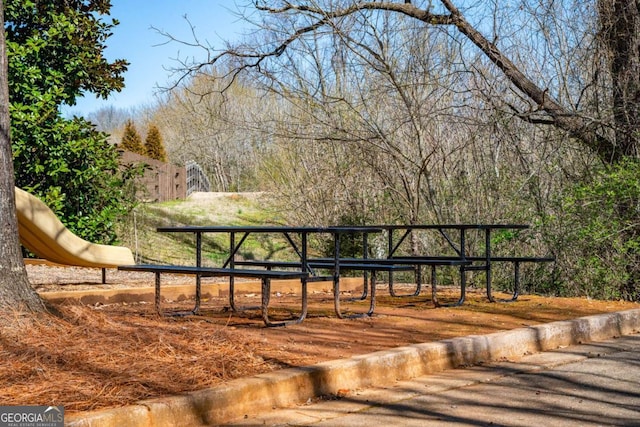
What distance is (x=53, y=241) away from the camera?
9172 millimetres

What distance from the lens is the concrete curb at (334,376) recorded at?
13.9 ft

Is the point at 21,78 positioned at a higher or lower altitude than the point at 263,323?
higher

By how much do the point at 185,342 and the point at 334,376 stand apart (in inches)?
45.3

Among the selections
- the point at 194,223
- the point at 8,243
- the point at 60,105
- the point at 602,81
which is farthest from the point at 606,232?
the point at 194,223

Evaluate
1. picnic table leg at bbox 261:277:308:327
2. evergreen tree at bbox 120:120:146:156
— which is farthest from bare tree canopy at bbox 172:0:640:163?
evergreen tree at bbox 120:120:146:156

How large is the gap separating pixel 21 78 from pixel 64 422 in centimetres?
1036

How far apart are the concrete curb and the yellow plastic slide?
4.61 metres

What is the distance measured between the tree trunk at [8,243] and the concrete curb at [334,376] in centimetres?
220

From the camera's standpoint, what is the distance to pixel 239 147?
40.3 m

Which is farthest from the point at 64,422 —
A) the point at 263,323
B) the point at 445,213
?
the point at 445,213

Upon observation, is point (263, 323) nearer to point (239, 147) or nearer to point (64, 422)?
point (64, 422)

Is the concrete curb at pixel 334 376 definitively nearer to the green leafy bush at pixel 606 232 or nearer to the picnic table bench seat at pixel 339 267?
the picnic table bench seat at pixel 339 267

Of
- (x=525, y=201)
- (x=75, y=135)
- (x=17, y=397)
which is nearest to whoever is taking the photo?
(x=17, y=397)

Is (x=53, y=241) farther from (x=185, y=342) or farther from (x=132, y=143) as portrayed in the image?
(x=132, y=143)
